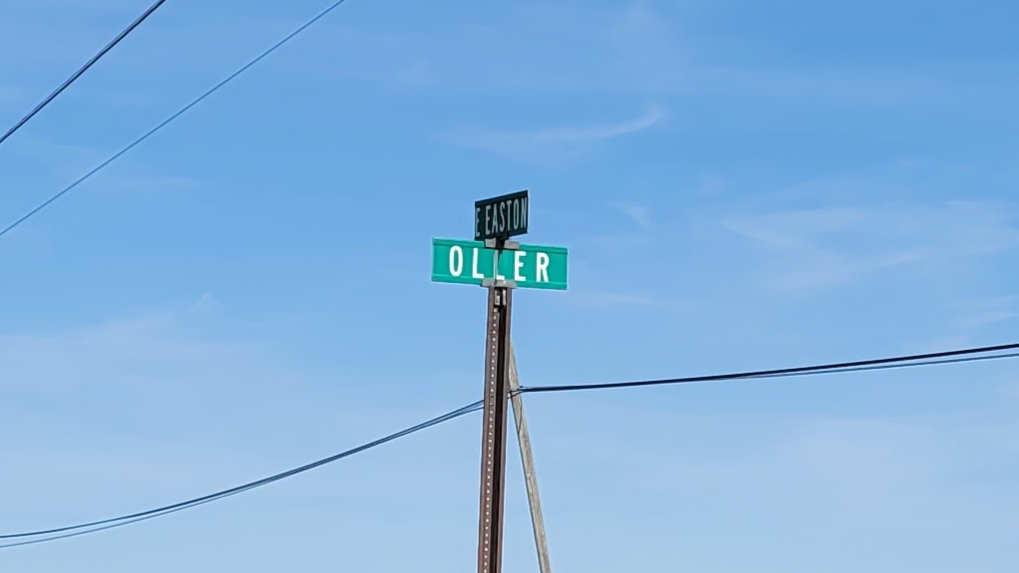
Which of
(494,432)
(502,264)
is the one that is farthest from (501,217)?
(494,432)

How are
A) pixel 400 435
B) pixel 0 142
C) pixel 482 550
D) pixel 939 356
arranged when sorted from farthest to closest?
pixel 400 435 < pixel 0 142 < pixel 939 356 < pixel 482 550

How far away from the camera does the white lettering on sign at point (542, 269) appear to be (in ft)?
50.9

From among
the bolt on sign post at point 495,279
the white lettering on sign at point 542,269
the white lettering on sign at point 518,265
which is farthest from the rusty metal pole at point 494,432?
the white lettering on sign at point 542,269

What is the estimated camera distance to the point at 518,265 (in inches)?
610

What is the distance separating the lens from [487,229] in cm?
1552

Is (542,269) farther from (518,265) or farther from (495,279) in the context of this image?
(495,279)

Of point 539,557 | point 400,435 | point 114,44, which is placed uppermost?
point 114,44

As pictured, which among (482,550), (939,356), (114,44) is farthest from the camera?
(114,44)

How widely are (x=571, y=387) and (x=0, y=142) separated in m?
8.38

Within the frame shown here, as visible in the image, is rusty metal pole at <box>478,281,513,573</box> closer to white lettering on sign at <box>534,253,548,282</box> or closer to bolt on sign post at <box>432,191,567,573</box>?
bolt on sign post at <box>432,191,567,573</box>

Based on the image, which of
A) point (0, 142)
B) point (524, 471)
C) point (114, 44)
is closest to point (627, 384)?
point (524, 471)

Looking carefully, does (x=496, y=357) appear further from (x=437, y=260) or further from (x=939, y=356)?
(x=939, y=356)

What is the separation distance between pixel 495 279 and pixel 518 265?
26 cm

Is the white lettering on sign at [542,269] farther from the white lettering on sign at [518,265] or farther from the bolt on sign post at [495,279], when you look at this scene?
the white lettering on sign at [518,265]
